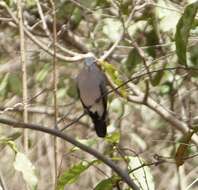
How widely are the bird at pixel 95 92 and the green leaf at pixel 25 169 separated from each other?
148 centimetres

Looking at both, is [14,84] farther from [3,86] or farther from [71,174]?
[71,174]

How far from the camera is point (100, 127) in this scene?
135 inches

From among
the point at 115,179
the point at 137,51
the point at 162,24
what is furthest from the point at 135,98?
the point at 115,179

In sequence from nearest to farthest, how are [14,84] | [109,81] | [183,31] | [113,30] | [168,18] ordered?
[183,31], [168,18], [109,81], [113,30], [14,84]

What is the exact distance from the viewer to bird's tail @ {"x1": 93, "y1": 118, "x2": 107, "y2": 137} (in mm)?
3327

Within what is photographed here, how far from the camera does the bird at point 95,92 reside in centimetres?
338

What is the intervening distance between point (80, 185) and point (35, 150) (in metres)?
0.60

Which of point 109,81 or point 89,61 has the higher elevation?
point 89,61

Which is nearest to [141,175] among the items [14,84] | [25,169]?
[25,169]

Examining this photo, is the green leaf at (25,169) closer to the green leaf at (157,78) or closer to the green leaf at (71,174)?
the green leaf at (71,174)

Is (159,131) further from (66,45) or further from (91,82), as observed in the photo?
(91,82)

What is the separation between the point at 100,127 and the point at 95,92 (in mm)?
191

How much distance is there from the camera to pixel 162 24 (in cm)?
277

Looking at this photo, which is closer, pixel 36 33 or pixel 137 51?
pixel 137 51
